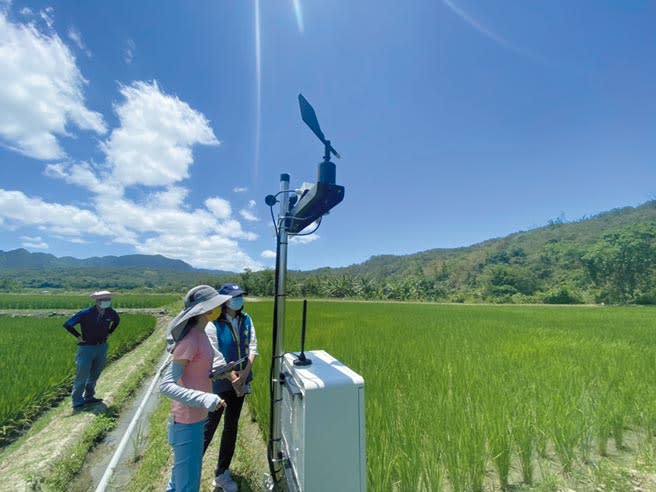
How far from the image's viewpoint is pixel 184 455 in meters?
1.71

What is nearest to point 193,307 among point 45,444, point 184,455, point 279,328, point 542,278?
point 279,328

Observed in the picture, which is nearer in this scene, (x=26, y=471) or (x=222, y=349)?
(x=222, y=349)

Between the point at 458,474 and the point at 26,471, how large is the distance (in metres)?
3.88

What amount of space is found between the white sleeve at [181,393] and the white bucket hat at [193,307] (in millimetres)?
158

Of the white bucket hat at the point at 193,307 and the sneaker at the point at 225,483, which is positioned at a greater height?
the white bucket hat at the point at 193,307

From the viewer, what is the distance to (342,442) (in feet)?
4.83

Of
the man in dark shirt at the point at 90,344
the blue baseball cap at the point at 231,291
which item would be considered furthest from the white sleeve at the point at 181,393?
the man in dark shirt at the point at 90,344

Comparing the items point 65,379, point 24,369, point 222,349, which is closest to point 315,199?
point 222,349

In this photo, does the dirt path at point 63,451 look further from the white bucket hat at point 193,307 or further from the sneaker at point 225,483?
the white bucket hat at point 193,307

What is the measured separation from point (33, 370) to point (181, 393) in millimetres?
5680

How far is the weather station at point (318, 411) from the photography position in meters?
1.43

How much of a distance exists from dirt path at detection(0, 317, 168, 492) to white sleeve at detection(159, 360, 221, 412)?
7.27 feet

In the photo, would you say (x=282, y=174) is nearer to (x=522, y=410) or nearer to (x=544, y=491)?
(x=544, y=491)

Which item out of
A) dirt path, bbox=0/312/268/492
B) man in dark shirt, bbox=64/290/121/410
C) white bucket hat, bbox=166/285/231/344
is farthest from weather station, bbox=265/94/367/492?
man in dark shirt, bbox=64/290/121/410
